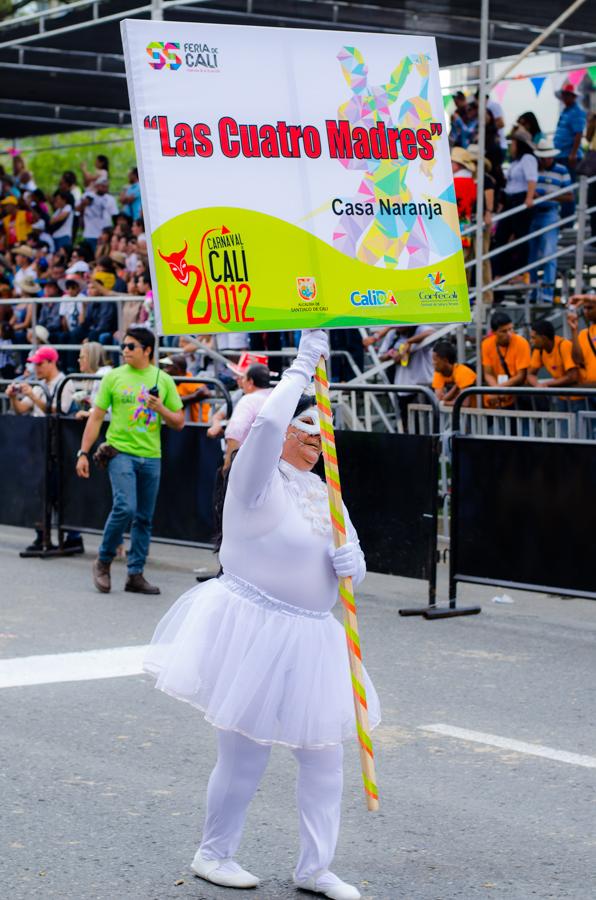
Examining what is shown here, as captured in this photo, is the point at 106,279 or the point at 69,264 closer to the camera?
the point at 106,279

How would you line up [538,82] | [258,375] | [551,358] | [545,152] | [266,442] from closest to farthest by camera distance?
1. [266,442]
2. [258,375]
3. [551,358]
4. [545,152]
5. [538,82]

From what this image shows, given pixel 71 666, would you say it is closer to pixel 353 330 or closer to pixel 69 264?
pixel 353 330

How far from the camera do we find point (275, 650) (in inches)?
193

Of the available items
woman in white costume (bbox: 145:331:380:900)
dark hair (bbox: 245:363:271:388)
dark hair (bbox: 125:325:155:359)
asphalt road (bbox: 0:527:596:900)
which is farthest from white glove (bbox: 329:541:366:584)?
dark hair (bbox: 125:325:155:359)

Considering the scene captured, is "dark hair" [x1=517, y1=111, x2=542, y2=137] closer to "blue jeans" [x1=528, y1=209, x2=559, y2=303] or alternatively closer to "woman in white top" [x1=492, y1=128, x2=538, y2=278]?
"woman in white top" [x1=492, y1=128, x2=538, y2=278]

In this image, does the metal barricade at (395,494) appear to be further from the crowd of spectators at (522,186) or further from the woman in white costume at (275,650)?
the woman in white costume at (275,650)

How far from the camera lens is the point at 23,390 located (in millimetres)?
14211

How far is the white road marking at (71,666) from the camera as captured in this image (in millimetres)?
8248

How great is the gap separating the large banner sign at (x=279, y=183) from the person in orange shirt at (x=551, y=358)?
7.63m

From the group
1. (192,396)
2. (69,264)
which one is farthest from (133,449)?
(69,264)

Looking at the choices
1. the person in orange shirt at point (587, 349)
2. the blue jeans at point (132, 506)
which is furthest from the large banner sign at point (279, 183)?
the person in orange shirt at point (587, 349)

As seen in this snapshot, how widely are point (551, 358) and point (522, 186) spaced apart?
12.1ft

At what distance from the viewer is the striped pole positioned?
4.89 m

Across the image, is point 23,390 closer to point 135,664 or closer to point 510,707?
point 135,664
